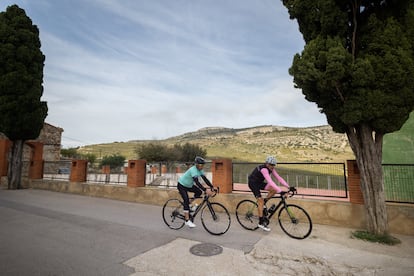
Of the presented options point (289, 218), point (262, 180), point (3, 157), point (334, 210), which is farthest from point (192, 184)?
point (3, 157)

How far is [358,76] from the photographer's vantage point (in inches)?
215

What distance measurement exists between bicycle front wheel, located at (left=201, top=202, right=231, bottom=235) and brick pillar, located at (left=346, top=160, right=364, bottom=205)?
3.67 metres

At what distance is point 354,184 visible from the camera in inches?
256

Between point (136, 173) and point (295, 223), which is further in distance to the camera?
point (136, 173)

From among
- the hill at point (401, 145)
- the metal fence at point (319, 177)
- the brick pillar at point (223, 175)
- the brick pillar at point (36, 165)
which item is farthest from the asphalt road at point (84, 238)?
the hill at point (401, 145)

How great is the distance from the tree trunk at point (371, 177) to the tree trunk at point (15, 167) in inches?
728

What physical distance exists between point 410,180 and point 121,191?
12.0m

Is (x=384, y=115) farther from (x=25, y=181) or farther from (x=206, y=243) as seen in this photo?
(x=25, y=181)

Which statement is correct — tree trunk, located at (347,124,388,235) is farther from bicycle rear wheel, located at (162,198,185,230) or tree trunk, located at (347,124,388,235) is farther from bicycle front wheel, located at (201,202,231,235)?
bicycle rear wheel, located at (162,198,185,230)

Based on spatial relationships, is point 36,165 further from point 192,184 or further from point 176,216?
point 192,184

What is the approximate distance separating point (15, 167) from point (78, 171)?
5.38 m

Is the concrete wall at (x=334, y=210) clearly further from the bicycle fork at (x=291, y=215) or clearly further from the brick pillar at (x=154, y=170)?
the brick pillar at (x=154, y=170)

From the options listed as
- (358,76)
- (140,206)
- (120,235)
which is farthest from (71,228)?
(358,76)

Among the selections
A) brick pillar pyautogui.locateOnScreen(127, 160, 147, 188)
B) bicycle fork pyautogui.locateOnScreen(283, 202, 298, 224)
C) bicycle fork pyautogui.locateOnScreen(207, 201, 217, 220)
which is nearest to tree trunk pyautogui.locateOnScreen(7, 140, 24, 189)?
brick pillar pyautogui.locateOnScreen(127, 160, 147, 188)
